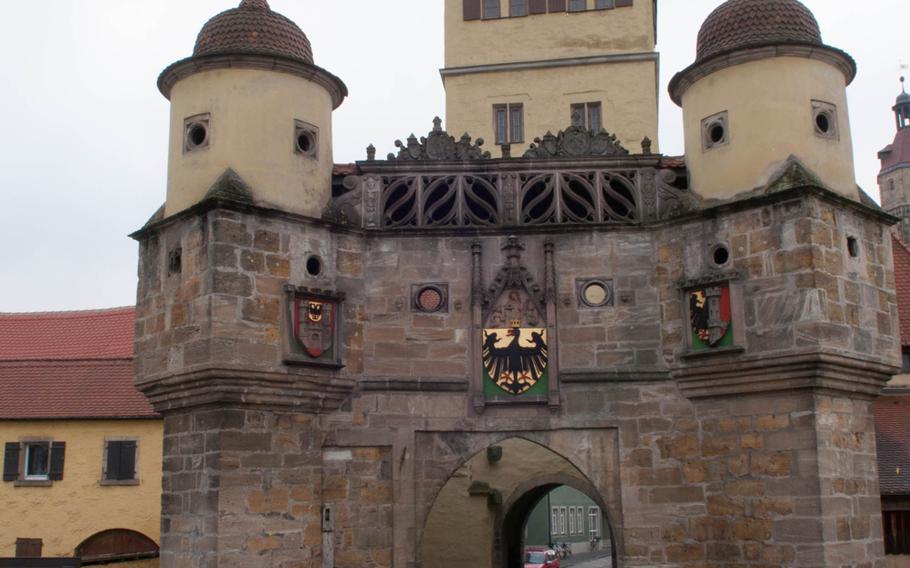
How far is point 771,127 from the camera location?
14.6 m

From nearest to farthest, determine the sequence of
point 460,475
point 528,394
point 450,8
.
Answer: point 528,394
point 460,475
point 450,8

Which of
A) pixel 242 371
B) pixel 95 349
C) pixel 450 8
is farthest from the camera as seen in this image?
pixel 95 349

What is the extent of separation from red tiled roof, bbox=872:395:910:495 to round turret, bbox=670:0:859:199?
4929 mm

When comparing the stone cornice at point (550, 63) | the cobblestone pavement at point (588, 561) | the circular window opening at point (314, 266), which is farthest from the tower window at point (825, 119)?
the cobblestone pavement at point (588, 561)

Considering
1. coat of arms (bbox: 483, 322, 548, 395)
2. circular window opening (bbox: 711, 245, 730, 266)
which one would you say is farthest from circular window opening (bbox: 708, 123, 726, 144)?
coat of arms (bbox: 483, 322, 548, 395)

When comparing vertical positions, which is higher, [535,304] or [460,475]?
[535,304]

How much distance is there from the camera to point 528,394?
586 inches

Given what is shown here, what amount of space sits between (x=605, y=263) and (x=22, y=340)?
18.5m

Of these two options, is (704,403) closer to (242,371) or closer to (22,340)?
(242,371)

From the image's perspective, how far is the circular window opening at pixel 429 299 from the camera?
15.2 meters

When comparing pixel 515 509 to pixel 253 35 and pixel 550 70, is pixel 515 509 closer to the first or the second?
pixel 550 70

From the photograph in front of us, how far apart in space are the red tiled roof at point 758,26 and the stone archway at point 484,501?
33.1ft

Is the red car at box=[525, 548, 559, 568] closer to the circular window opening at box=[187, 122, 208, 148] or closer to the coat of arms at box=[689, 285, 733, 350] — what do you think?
the coat of arms at box=[689, 285, 733, 350]

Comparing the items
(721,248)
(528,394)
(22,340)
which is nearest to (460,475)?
(528,394)
